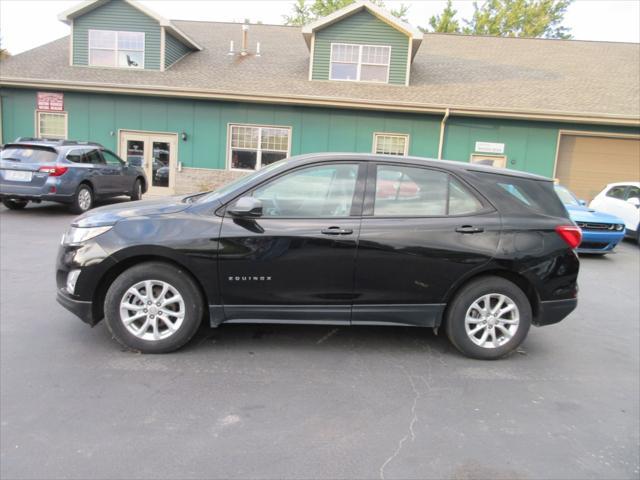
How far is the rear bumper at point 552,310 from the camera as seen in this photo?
14.2ft

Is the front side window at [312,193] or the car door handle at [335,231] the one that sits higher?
the front side window at [312,193]

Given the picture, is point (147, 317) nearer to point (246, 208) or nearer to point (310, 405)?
point (246, 208)

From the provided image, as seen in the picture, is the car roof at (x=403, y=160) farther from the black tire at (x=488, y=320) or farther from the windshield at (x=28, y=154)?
the windshield at (x=28, y=154)

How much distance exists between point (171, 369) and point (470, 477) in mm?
2266

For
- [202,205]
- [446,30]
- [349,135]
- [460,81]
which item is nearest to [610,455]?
[202,205]

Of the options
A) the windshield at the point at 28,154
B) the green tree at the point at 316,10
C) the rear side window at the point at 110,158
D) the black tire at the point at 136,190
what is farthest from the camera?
the green tree at the point at 316,10

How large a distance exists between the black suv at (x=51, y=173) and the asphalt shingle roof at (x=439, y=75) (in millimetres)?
5098

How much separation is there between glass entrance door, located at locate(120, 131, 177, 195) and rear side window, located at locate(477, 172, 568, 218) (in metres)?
14.4

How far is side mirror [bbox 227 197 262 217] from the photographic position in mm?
3934

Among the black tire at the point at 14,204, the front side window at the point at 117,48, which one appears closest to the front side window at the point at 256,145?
the front side window at the point at 117,48

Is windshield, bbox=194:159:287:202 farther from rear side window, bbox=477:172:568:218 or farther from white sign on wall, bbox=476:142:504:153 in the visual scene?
white sign on wall, bbox=476:142:504:153

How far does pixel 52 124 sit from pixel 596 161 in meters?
18.0

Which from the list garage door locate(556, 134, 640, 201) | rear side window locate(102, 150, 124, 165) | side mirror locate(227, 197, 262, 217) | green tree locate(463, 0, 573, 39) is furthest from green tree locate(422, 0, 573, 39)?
side mirror locate(227, 197, 262, 217)

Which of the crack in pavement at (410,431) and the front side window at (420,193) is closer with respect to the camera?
Result: the crack in pavement at (410,431)
